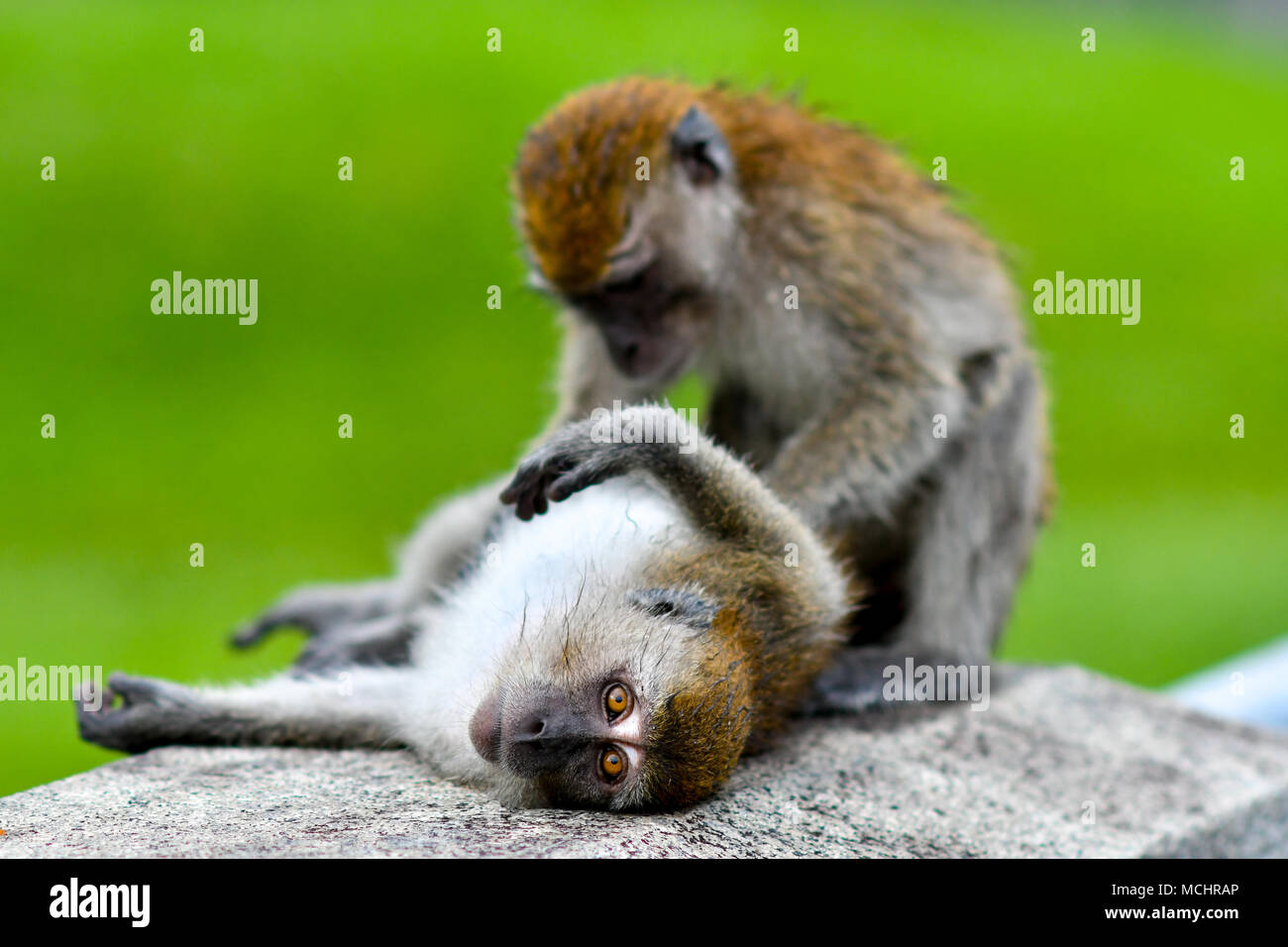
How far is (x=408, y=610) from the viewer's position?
5.83m

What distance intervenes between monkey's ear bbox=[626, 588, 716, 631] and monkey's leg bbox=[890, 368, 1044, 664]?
6.34 ft

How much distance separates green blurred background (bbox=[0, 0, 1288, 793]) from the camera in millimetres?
12766

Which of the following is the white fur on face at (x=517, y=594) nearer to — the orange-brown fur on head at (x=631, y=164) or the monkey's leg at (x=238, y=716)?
the monkey's leg at (x=238, y=716)

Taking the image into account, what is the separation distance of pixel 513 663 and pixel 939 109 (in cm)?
1730

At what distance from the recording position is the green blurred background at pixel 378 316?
41.9 ft

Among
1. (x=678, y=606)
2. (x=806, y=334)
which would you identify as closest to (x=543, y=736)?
(x=678, y=606)

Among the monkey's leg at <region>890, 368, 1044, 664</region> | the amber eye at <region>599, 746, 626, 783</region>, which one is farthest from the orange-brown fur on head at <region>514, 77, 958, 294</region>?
the amber eye at <region>599, 746, 626, 783</region>

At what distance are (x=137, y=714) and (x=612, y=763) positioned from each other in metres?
1.94

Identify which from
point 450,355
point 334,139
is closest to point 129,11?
point 334,139

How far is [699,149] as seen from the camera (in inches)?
222

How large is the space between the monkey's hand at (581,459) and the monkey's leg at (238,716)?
3.17 ft

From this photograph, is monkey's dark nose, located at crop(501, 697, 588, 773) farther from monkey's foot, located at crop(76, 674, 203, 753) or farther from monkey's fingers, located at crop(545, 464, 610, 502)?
monkey's foot, located at crop(76, 674, 203, 753)

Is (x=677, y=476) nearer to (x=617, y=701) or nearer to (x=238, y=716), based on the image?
(x=617, y=701)
